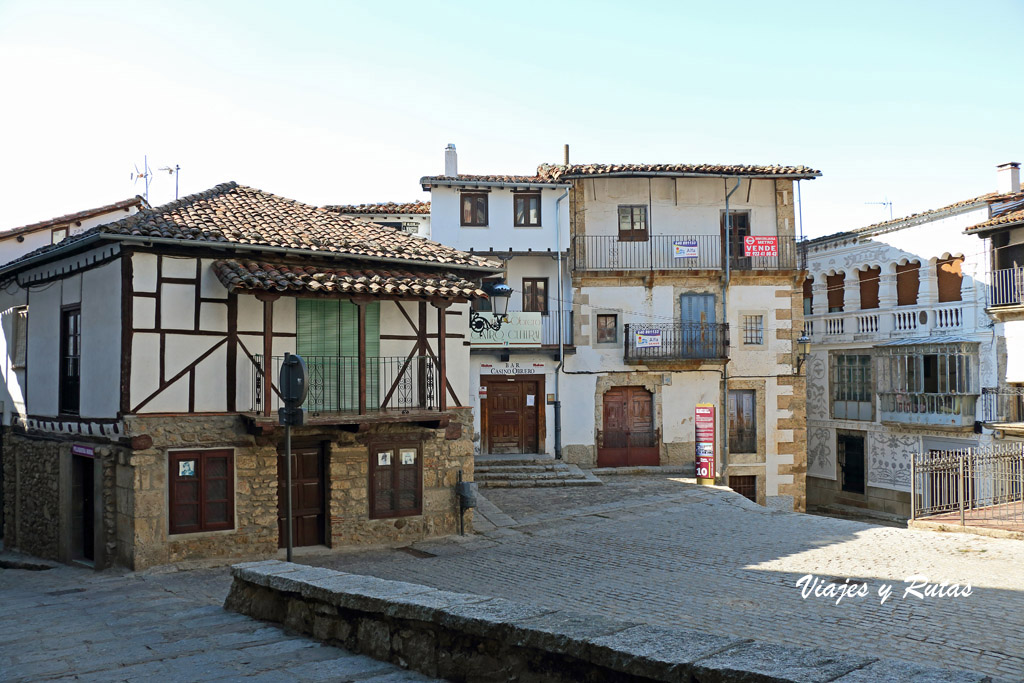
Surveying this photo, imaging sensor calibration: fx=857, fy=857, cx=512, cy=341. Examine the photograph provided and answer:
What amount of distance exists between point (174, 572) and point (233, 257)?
5.10m

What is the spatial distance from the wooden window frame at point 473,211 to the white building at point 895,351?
44.3 ft

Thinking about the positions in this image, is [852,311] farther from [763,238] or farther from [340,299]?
[340,299]

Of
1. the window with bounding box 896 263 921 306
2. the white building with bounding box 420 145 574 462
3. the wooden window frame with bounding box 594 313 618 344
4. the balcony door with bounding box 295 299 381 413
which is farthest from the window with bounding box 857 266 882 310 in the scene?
the balcony door with bounding box 295 299 381 413

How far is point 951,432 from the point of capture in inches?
1009

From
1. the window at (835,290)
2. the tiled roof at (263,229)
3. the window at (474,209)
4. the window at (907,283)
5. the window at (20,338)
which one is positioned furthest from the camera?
the window at (835,290)

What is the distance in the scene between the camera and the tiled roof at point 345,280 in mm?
13453

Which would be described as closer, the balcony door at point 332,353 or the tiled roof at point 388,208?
the balcony door at point 332,353

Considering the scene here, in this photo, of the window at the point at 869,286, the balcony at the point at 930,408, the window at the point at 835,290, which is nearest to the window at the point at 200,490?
the balcony at the point at 930,408

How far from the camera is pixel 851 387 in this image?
29.7m

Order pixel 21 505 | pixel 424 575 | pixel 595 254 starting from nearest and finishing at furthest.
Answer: pixel 424 575 → pixel 21 505 → pixel 595 254

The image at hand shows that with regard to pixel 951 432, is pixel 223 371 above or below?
above

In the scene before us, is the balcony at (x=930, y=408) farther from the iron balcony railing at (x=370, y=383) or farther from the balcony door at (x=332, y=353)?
the balcony door at (x=332, y=353)

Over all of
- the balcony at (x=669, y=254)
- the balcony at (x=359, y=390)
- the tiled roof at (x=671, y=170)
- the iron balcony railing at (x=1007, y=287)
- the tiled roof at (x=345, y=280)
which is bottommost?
the balcony at (x=359, y=390)

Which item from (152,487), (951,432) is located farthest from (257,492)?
(951,432)
